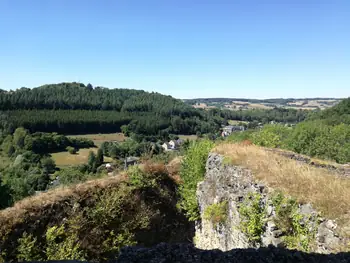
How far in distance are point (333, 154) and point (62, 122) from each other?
2865 inches

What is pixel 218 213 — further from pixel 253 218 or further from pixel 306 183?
pixel 306 183

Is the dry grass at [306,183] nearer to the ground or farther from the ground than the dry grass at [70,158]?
farther from the ground

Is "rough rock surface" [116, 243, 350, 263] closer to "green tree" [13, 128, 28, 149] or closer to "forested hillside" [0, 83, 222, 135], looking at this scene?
"green tree" [13, 128, 28, 149]

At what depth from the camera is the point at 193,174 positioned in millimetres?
12016

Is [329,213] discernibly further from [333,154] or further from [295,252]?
[333,154]

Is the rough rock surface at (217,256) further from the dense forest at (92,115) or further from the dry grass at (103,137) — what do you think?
the dense forest at (92,115)

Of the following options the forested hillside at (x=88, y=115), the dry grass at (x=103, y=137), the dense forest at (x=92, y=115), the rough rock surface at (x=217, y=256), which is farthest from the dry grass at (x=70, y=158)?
the rough rock surface at (x=217, y=256)

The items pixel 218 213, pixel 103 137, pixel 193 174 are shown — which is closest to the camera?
pixel 218 213

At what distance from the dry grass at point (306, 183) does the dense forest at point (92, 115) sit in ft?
240

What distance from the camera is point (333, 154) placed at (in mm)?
24547

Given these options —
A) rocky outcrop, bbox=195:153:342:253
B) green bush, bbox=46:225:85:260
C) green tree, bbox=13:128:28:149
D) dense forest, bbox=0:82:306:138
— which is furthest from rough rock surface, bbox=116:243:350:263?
dense forest, bbox=0:82:306:138

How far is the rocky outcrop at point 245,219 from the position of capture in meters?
4.78

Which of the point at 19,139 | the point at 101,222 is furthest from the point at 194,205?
the point at 19,139

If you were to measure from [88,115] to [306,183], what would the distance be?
9082 centimetres
